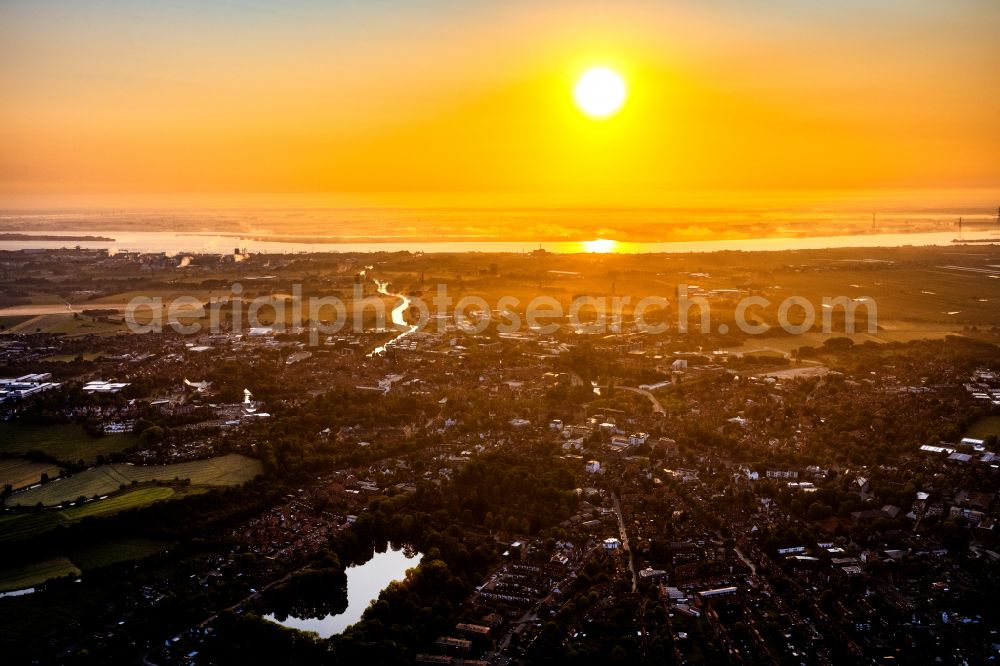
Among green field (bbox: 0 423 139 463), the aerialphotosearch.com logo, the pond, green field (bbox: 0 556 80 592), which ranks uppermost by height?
the aerialphotosearch.com logo

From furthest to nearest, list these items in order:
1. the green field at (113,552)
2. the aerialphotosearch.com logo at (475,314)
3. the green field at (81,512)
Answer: the aerialphotosearch.com logo at (475,314)
the green field at (81,512)
the green field at (113,552)

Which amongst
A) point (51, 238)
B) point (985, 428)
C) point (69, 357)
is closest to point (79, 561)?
point (69, 357)

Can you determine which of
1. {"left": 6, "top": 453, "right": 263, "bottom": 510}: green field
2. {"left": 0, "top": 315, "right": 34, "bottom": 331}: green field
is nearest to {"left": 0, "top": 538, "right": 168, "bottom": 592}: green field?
{"left": 6, "top": 453, "right": 263, "bottom": 510}: green field

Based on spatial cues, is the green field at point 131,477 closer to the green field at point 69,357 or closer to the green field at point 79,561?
the green field at point 79,561

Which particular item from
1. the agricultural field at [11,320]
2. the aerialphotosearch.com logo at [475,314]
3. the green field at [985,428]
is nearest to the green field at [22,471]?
the aerialphotosearch.com logo at [475,314]

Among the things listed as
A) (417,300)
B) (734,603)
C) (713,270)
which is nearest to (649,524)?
(734,603)

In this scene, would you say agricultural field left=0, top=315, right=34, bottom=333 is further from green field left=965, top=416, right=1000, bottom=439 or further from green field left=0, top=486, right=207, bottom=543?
green field left=965, top=416, right=1000, bottom=439
